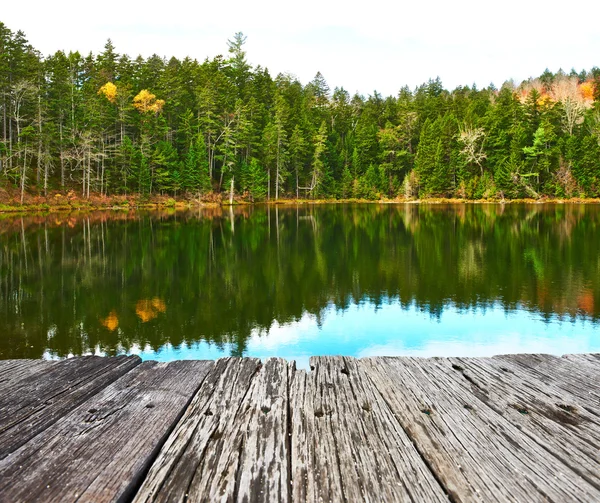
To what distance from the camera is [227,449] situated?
A: 1798 millimetres

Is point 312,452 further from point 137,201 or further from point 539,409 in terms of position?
point 137,201

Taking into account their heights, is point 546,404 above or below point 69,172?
below

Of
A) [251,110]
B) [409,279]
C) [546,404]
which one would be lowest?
[409,279]

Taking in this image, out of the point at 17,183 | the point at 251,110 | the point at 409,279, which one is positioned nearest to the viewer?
the point at 409,279

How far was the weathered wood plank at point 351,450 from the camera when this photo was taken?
5.01ft

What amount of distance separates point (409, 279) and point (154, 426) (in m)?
11.4

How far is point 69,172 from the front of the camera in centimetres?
4828

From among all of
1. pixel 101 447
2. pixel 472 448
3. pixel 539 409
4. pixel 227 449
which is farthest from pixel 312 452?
pixel 539 409

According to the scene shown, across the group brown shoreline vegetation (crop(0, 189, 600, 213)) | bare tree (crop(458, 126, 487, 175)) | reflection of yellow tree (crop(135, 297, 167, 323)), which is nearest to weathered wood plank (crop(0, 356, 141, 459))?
reflection of yellow tree (crop(135, 297, 167, 323))

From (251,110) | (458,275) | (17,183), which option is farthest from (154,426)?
(251,110)

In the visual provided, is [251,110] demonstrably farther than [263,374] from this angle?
Yes

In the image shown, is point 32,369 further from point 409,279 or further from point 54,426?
point 409,279

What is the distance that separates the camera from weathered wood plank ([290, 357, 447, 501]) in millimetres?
1526

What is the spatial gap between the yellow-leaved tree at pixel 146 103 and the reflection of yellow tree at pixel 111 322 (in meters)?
48.9
